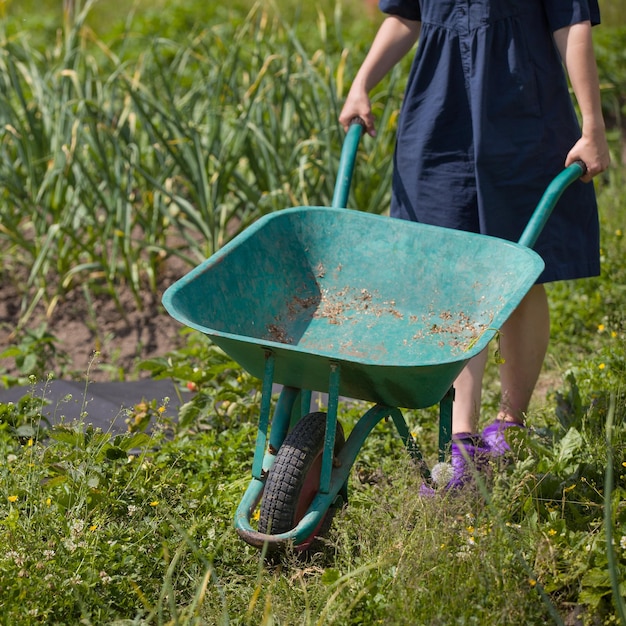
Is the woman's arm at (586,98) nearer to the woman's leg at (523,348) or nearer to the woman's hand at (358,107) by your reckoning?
the woman's leg at (523,348)

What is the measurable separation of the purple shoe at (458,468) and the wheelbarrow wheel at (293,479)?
10.6 inches

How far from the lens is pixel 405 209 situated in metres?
2.62

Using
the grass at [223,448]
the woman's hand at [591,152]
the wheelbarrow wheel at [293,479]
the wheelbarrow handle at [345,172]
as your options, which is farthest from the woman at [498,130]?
the wheelbarrow wheel at [293,479]

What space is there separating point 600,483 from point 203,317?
3.57 feet

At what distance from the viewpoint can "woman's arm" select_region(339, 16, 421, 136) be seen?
8.52 ft

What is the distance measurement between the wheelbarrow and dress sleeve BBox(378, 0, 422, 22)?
32 cm

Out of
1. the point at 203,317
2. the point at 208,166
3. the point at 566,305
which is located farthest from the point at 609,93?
the point at 203,317

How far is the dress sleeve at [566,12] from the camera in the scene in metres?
2.26

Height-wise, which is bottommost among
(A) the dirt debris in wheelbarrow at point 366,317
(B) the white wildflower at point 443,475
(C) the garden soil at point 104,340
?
(C) the garden soil at point 104,340

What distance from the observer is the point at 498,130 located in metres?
2.39

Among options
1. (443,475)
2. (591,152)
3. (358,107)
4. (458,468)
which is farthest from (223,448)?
(591,152)

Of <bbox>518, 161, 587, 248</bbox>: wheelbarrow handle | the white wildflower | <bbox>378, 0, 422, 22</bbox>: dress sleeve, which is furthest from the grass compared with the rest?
<bbox>378, 0, 422, 22</bbox>: dress sleeve

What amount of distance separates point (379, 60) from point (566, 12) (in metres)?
0.55

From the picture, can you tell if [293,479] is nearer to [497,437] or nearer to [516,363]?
[497,437]
